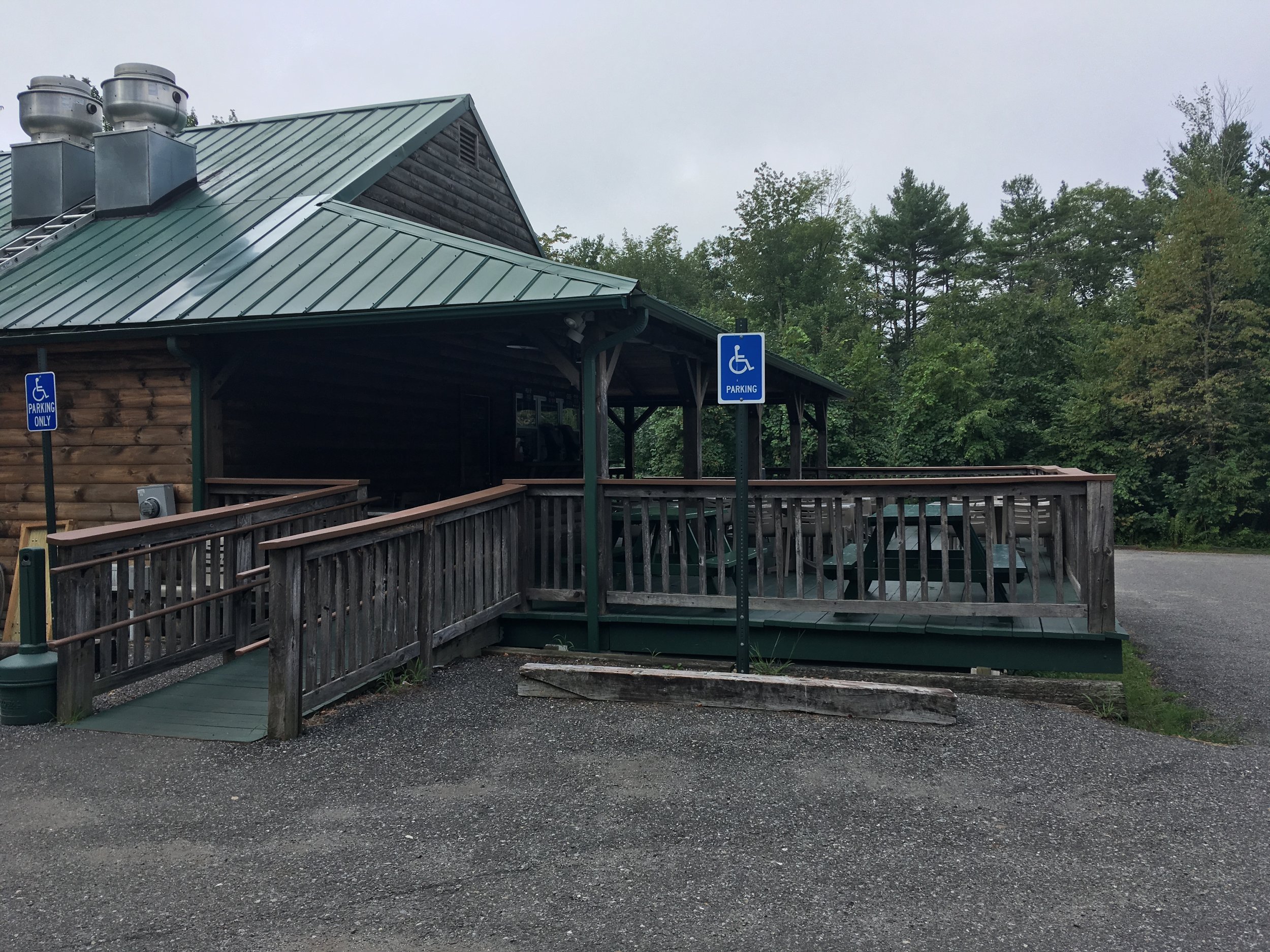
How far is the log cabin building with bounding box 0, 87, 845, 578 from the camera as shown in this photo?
712 centimetres

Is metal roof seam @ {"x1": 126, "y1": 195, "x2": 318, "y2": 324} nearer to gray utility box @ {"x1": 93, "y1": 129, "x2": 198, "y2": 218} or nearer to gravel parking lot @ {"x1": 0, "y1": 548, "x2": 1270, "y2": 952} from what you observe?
gray utility box @ {"x1": 93, "y1": 129, "x2": 198, "y2": 218}

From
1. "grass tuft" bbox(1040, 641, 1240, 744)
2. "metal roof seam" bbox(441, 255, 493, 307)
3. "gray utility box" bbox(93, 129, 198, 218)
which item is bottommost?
"grass tuft" bbox(1040, 641, 1240, 744)

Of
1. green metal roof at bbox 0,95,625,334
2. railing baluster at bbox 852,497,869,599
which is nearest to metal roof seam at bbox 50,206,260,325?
green metal roof at bbox 0,95,625,334

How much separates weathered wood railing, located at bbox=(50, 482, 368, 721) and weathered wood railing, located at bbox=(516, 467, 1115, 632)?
208cm

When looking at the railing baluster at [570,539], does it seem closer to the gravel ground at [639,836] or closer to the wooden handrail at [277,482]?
A: the gravel ground at [639,836]

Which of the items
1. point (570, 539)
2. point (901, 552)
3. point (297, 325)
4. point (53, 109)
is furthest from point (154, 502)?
point (53, 109)

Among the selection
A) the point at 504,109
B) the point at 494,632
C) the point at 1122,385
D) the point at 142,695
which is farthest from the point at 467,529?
the point at 504,109

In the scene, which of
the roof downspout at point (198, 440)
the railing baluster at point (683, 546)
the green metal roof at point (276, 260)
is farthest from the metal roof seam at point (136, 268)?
the railing baluster at point (683, 546)

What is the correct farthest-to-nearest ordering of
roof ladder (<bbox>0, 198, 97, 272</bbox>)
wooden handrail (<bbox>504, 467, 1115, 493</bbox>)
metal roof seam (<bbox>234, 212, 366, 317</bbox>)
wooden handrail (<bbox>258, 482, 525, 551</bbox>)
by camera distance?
1. roof ladder (<bbox>0, 198, 97, 272</bbox>)
2. metal roof seam (<bbox>234, 212, 366, 317</bbox>)
3. wooden handrail (<bbox>504, 467, 1115, 493</bbox>)
4. wooden handrail (<bbox>258, 482, 525, 551</bbox>)

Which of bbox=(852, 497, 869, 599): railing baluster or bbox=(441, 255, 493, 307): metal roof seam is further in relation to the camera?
bbox=(441, 255, 493, 307): metal roof seam

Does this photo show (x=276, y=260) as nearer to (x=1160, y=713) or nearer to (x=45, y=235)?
(x=45, y=235)

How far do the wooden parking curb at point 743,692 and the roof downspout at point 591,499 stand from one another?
1.06 m

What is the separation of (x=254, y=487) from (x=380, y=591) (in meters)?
2.87

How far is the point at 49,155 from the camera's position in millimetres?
11438
